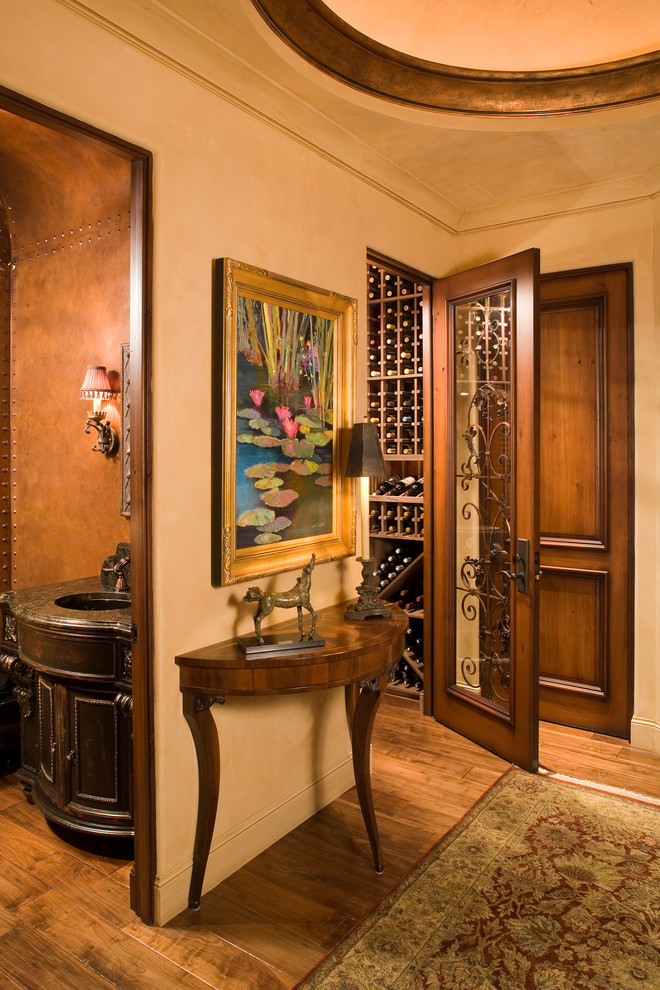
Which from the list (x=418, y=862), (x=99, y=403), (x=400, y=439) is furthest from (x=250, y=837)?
(x=400, y=439)

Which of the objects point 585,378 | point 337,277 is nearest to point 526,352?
point 585,378

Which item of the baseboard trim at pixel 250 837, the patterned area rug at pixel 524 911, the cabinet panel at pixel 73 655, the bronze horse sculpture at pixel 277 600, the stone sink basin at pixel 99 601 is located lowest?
the patterned area rug at pixel 524 911

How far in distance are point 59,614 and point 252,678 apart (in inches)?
36.8

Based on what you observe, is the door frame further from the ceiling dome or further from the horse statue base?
the ceiling dome

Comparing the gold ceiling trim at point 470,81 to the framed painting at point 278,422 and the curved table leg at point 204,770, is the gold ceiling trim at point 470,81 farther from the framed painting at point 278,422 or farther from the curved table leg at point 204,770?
the curved table leg at point 204,770

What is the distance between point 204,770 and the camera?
253 cm

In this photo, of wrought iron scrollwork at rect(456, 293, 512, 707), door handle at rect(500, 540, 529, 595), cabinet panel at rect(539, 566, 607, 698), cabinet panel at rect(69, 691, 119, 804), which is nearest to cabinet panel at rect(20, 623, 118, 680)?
cabinet panel at rect(69, 691, 119, 804)

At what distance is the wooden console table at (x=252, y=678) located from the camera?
2.41 meters

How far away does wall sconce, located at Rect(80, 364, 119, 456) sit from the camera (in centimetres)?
367

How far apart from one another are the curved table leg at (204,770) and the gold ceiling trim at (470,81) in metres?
2.43

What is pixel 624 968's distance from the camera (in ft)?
7.18

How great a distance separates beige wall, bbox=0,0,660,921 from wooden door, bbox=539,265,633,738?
4.81 feet

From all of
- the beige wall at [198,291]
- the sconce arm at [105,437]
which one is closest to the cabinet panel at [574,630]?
the beige wall at [198,291]

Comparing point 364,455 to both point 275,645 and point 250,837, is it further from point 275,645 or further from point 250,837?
point 250,837
